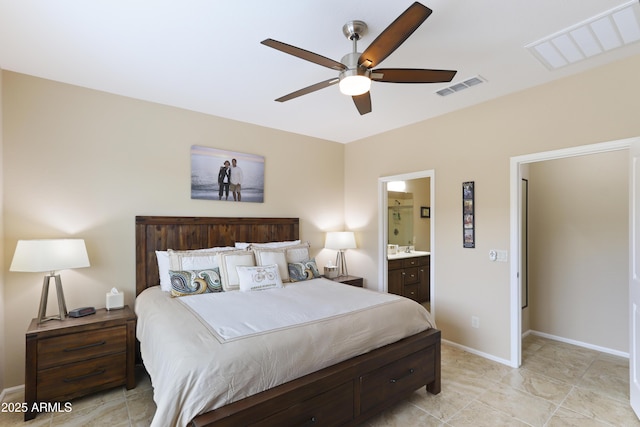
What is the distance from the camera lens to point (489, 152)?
330 cm

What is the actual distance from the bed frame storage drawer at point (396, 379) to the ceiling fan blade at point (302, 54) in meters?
2.01

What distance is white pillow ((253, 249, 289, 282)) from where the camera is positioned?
11.0 ft

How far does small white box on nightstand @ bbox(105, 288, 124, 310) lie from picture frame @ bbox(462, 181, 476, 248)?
11.6ft

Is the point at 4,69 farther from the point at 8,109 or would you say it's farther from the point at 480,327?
the point at 480,327

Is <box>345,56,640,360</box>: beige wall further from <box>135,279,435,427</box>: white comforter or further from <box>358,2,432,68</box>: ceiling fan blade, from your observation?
<box>358,2,432,68</box>: ceiling fan blade

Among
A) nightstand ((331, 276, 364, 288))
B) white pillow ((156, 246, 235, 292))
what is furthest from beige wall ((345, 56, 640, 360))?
white pillow ((156, 246, 235, 292))

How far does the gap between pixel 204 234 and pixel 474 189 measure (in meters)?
3.07

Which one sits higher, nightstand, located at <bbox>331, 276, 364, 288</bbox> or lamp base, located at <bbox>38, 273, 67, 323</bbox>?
lamp base, located at <bbox>38, 273, 67, 323</bbox>

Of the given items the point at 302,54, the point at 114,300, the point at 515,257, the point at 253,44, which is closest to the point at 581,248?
the point at 515,257

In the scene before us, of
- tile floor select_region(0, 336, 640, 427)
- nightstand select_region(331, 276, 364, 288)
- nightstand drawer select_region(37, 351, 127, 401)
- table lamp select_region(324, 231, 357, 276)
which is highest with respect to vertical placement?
table lamp select_region(324, 231, 357, 276)

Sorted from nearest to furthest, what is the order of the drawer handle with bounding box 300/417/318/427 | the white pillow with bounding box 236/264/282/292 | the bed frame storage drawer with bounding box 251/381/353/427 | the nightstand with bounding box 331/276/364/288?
the bed frame storage drawer with bounding box 251/381/353/427 < the drawer handle with bounding box 300/417/318/427 < the white pillow with bounding box 236/264/282/292 < the nightstand with bounding box 331/276/364/288

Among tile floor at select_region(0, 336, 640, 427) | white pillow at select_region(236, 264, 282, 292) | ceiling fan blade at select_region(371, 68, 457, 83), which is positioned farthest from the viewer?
white pillow at select_region(236, 264, 282, 292)

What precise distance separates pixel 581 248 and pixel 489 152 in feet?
5.63

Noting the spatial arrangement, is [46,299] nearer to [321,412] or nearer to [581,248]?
[321,412]
